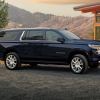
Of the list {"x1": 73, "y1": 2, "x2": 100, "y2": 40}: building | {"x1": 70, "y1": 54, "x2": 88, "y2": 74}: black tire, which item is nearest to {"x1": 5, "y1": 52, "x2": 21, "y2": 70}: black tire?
{"x1": 70, "y1": 54, "x2": 88, "y2": 74}: black tire

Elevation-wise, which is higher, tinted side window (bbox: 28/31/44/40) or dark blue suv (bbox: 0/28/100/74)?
tinted side window (bbox: 28/31/44/40)

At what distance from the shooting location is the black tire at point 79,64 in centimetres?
867

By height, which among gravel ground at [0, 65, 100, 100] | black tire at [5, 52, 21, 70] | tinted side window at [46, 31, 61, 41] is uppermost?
tinted side window at [46, 31, 61, 41]

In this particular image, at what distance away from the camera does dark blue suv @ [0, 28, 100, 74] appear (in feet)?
28.5

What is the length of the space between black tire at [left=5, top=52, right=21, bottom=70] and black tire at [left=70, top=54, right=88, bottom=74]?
8.43ft

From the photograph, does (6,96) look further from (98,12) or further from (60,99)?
(98,12)

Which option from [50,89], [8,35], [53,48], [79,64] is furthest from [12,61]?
[50,89]

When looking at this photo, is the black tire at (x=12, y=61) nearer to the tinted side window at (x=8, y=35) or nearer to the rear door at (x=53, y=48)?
the tinted side window at (x=8, y=35)

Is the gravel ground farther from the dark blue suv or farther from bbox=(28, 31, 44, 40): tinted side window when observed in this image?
bbox=(28, 31, 44, 40): tinted side window

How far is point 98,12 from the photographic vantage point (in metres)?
21.4

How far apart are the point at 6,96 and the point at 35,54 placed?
4296 mm

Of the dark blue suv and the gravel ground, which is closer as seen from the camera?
the gravel ground

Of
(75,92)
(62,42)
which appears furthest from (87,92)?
(62,42)

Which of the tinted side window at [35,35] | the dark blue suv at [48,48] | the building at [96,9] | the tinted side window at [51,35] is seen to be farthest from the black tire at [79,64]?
the building at [96,9]
